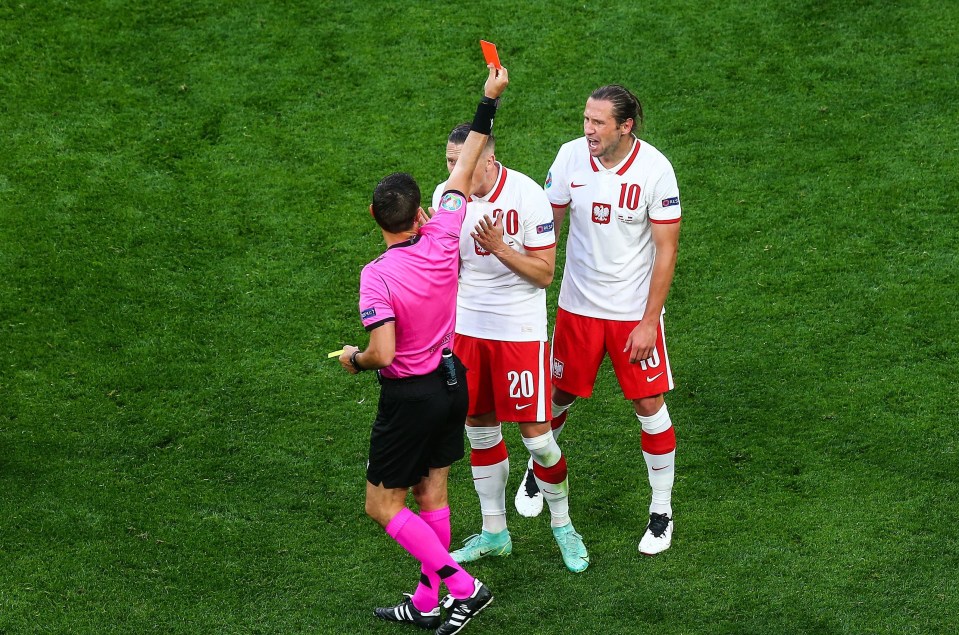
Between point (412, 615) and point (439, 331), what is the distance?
1319mm

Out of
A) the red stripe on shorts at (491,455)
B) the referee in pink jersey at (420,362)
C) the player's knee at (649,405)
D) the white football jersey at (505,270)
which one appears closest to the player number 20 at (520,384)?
the white football jersey at (505,270)

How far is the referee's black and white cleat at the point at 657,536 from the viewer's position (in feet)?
16.8

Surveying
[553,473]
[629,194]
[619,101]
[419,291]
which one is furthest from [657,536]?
[619,101]

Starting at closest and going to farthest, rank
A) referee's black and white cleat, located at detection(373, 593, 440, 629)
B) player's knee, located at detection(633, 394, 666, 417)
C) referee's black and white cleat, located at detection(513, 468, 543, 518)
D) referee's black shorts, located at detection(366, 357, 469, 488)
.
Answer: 1. referee's black shorts, located at detection(366, 357, 469, 488)
2. referee's black and white cleat, located at detection(373, 593, 440, 629)
3. player's knee, located at detection(633, 394, 666, 417)
4. referee's black and white cleat, located at detection(513, 468, 543, 518)

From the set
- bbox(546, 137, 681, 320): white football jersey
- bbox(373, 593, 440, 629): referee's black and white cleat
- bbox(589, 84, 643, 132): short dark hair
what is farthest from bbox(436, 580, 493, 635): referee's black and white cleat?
bbox(589, 84, 643, 132): short dark hair

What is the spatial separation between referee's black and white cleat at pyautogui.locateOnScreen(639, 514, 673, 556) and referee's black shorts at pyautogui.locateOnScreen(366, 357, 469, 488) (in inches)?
50.7

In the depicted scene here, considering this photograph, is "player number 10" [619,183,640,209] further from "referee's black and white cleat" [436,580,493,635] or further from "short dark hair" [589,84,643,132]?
"referee's black and white cleat" [436,580,493,635]

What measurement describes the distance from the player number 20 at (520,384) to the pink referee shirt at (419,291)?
0.59 m

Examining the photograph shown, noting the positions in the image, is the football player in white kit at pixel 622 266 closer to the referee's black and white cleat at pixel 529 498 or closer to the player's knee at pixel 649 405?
the player's knee at pixel 649 405

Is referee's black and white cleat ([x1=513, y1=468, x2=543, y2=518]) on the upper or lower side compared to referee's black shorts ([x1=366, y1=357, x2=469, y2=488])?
lower

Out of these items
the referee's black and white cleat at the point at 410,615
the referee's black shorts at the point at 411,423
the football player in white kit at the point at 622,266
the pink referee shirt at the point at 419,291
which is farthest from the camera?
the football player in white kit at the point at 622,266

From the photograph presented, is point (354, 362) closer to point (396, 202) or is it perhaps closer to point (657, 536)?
point (396, 202)

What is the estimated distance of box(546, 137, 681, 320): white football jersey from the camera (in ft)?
16.0

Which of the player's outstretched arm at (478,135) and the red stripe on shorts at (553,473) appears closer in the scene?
the player's outstretched arm at (478,135)
